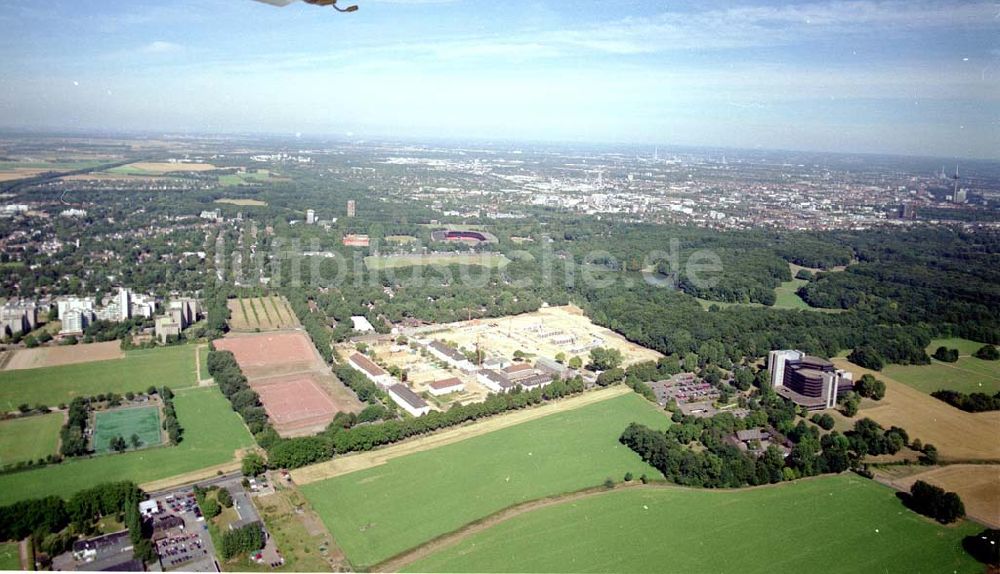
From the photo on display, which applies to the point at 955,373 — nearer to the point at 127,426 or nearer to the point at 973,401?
the point at 973,401

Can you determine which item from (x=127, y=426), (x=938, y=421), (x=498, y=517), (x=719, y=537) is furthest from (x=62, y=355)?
(x=938, y=421)

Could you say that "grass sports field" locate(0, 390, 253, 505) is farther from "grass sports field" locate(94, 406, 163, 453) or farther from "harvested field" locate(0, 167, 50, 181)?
"harvested field" locate(0, 167, 50, 181)

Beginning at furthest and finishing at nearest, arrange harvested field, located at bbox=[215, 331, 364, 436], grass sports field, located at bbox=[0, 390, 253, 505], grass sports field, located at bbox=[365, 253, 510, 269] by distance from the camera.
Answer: grass sports field, located at bbox=[365, 253, 510, 269]
harvested field, located at bbox=[215, 331, 364, 436]
grass sports field, located at bbox=[0, 390, 253, 505]

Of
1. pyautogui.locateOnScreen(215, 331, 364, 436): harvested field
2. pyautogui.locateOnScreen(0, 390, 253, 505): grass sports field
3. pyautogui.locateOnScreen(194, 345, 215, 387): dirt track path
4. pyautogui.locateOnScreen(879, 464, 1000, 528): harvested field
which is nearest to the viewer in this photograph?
pyautogui.locateOnScreen(879, 464, 1000, 528): harvested field

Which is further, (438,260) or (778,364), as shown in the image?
(438,260)

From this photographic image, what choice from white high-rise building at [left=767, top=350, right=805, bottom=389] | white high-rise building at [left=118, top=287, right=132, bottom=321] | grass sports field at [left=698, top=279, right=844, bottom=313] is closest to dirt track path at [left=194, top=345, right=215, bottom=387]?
white high-rise building at [left=118, top=287, right=132, bottom=321]

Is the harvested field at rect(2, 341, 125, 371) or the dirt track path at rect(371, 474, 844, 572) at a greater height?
the harvested field at rect(2, 341, 125, 371)
